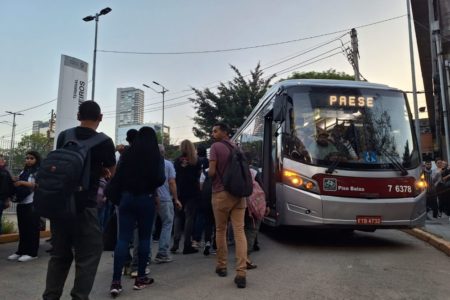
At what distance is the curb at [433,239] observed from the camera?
7.01 metres

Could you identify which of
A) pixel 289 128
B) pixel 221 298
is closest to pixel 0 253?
pixel 221 298

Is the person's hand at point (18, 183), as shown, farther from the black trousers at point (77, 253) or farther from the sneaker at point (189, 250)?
the black trousers at point (77, 253)

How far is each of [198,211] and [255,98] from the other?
96.2 ft

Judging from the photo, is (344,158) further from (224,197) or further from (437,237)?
(224,197)


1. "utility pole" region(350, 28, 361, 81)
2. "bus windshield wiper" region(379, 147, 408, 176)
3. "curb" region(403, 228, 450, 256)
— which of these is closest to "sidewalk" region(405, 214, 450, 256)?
"curb" region(403, 228, 450, 256)

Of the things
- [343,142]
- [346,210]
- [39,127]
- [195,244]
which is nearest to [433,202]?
[343,142]

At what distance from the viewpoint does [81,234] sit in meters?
3.56

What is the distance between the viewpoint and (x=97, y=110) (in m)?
3.89

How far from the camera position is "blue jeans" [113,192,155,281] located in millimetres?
4527

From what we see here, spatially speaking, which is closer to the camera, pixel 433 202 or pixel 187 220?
pixel 187 220

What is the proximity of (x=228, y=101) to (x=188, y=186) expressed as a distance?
29711 millimetres

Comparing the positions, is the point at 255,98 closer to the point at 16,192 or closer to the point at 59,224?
the point at 16,192

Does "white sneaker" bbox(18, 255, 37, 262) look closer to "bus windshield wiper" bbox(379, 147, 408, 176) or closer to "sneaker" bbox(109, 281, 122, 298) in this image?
"sneaker" bbox(109, 281, 122, 298)

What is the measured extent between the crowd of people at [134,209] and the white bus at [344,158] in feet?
3.67
